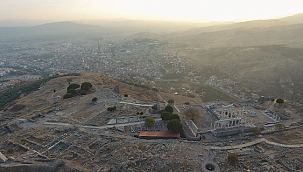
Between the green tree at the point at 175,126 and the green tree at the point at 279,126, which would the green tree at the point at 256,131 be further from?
the green tree at the point at 175,126

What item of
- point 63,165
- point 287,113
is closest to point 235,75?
point 287,113

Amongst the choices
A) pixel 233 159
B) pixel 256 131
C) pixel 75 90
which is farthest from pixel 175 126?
pixel 75 90

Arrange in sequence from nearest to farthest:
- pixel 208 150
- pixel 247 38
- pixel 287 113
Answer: pixel 208 150
pixel 287 113
pixel 247 38

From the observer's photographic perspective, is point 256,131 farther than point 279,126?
No

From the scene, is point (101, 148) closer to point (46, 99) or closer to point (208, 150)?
point (208, 150)

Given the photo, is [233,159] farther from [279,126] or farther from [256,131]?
[279,126]

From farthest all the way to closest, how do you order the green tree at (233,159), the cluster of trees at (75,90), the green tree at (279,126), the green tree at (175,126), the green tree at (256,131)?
the cluster of trees at (75,90), the green tree at (279,126), the green tree at (256,131), the green tree at (175,126), the green tree at (233,159)

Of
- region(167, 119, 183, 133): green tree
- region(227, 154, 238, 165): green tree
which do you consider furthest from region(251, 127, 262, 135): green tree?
region(167, 119, 183, 133): green tree

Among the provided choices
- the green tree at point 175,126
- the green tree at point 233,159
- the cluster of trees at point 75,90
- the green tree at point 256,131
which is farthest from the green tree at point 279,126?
the cluster of trees at point 75,90

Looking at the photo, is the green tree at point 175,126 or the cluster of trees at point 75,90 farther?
the cluster of trees at point 75,90

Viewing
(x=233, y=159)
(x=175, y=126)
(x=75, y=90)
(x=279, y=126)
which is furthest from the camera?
(x=75, y=90)

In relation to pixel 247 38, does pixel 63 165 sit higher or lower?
lower
